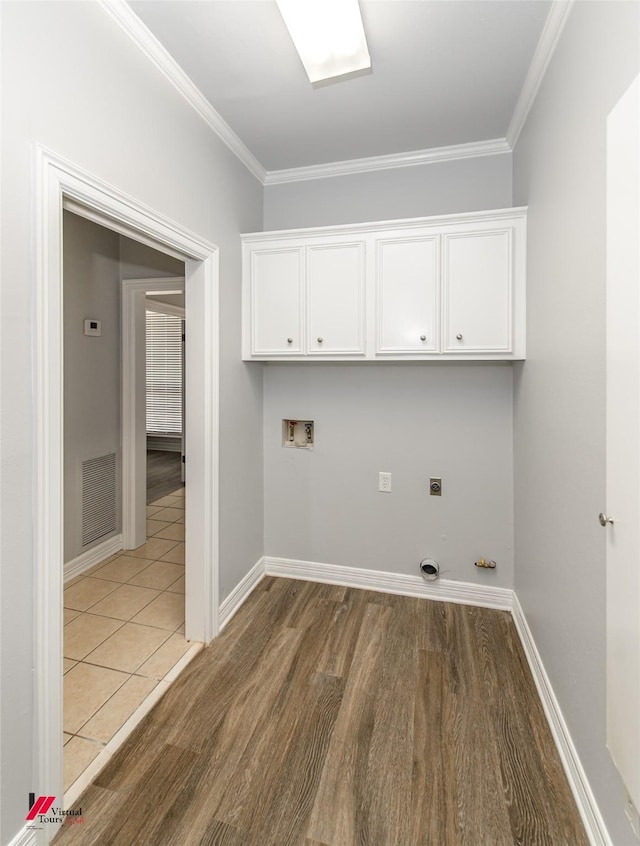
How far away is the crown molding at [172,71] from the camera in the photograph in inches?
60.4

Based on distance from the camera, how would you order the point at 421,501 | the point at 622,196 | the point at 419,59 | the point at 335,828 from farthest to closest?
the point at 421,501
the point at 419,59
the point at 335,828
the point at 622,196

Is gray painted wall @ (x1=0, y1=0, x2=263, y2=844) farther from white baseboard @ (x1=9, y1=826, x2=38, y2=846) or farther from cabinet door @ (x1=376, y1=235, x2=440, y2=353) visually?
cabinet door @ (x1=376, y1=235, x2=440, y2=353)

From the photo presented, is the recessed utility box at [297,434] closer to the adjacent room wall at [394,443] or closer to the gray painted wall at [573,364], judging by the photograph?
the adjacent room wall at [394,443]

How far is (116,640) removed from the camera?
7.47 feet

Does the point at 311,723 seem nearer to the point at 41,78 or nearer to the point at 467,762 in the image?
the point at 467,762

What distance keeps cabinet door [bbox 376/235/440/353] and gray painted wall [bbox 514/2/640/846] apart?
0.49 meters

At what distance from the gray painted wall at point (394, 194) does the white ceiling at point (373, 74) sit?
0.45 ft

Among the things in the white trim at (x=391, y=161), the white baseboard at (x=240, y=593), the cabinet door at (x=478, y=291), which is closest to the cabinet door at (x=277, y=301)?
the white trim at (x=391, y=161)

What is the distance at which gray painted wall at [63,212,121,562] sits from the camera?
290cm

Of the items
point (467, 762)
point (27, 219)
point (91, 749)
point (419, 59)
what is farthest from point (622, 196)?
point (91, 749)

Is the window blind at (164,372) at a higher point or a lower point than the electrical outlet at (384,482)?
higher

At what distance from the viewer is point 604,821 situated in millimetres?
1199

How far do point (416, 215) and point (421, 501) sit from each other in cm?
180

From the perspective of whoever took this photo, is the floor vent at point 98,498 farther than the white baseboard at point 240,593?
Yes
